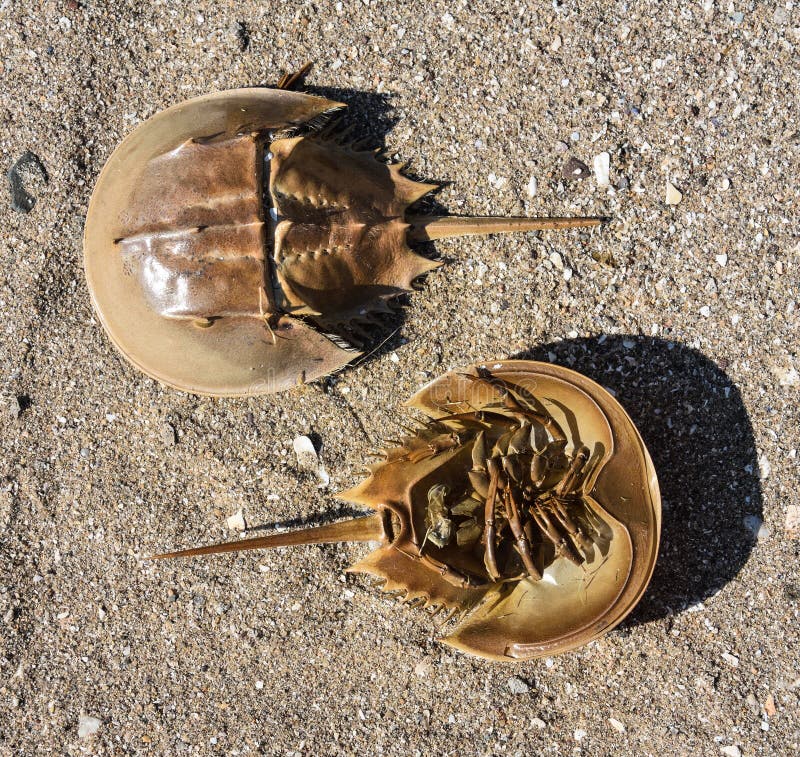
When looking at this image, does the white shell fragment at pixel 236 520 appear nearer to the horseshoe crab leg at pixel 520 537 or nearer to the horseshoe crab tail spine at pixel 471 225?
the horseshoe crab leg at pixel 520 537

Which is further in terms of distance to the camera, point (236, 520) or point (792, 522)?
point (236, 520)

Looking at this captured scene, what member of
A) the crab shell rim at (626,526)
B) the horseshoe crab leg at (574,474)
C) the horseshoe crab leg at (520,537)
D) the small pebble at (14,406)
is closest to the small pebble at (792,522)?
the crab shell rim at (626,526)

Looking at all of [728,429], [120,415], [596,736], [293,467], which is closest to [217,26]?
[120,415]

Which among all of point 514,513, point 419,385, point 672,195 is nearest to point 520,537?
point 514,513

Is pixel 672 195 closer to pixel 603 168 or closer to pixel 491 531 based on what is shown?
pixel 603 168

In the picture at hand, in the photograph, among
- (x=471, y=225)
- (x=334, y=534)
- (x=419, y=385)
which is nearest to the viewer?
(x=334, y=534)

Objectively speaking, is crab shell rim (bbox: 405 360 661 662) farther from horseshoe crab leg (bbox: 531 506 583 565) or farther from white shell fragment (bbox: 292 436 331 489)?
white shell fragment (bbox: 292 436 331 489)

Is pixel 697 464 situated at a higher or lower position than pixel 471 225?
lower
